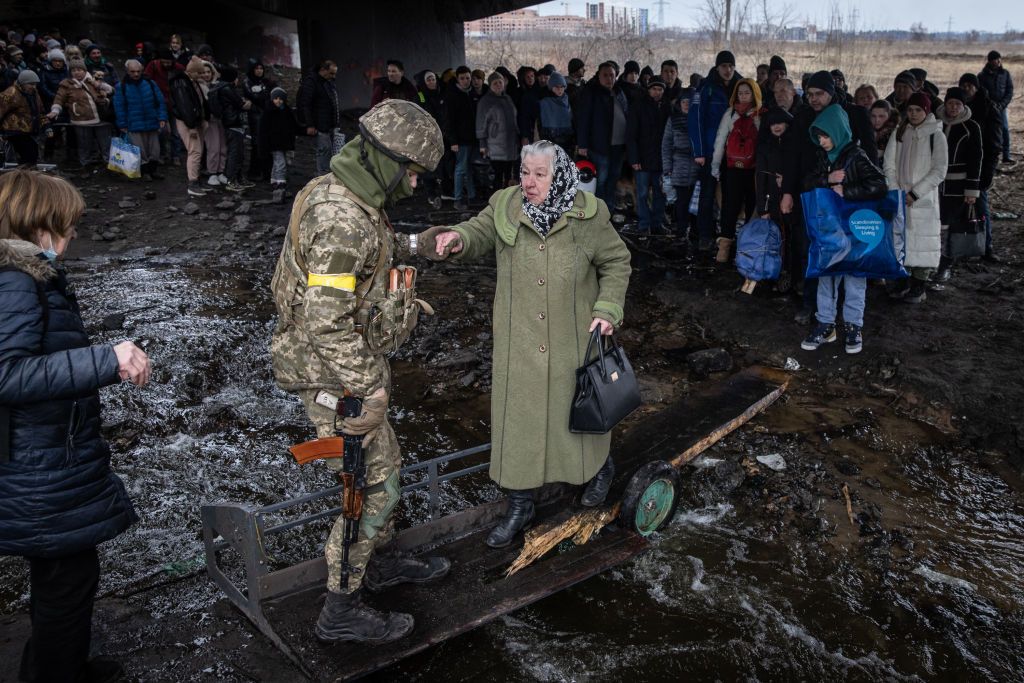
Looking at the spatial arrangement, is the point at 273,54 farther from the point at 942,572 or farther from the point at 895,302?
the point at 942,572

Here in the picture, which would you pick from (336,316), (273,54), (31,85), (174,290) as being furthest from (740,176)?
(273,54)

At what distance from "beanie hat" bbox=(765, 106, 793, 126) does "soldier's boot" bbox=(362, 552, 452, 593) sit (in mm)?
5781

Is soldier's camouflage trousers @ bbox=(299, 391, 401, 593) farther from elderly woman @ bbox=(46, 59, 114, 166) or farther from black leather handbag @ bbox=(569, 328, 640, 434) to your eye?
elderly woman @ bbox=(46, 59, 114, 166)

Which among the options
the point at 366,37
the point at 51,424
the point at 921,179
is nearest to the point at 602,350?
the point at 51,424

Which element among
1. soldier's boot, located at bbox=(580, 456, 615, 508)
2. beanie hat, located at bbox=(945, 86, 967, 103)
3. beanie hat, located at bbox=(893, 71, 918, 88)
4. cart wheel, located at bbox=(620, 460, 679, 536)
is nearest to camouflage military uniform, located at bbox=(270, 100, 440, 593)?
soldier's boot, located at bbox=(580, 456, 615, 508)

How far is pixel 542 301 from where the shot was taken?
3.84 m

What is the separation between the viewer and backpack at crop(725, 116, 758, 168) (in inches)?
332

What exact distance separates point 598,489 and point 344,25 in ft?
53.0

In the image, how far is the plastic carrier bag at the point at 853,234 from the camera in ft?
21.1

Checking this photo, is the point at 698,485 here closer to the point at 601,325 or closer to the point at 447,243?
the point at 601,325

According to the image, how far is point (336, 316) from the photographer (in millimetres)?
Answer: 2896

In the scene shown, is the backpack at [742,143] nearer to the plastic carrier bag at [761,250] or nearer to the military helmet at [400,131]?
the plastic carrier bag at [761,250]

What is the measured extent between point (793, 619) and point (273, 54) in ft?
82.2

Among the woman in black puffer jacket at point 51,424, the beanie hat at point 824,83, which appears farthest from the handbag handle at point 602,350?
the beanie hat at point 824,83
